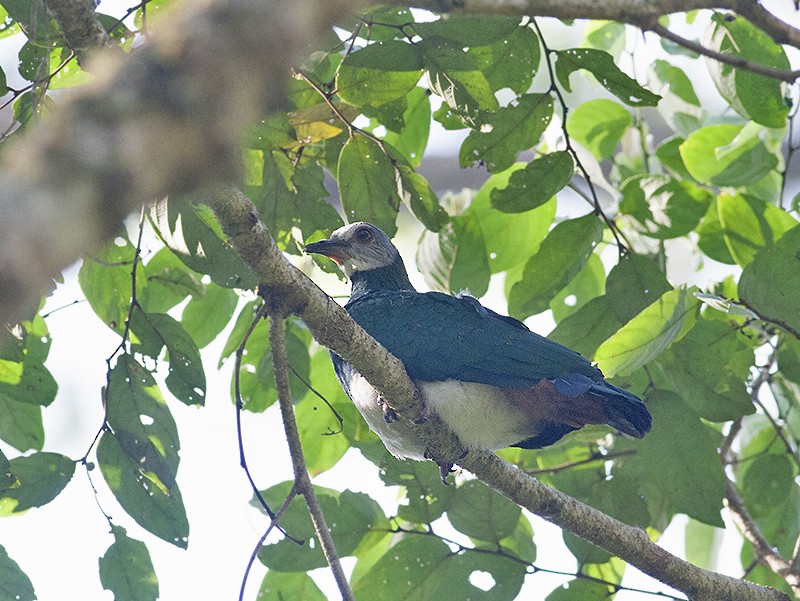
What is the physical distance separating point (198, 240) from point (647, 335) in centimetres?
143

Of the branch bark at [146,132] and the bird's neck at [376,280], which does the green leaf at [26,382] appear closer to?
the bird's neck at [376,280]

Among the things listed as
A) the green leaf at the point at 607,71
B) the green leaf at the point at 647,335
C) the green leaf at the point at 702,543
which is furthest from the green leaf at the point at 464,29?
the green leaf at the point at 702,543

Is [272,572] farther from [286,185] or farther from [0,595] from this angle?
[286,185]

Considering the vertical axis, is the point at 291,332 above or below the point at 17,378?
above

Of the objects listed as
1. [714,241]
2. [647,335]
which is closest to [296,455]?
[647,335]

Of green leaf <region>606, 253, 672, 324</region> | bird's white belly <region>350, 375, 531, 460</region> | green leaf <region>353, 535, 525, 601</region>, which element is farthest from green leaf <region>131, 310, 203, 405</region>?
green leaf <region>606, 253, 672, 324</region>

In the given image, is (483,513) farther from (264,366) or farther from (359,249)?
(359,249)

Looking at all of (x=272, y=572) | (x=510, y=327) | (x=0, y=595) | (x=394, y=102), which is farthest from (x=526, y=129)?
(x=0, y=595)

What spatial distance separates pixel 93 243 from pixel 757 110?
3.23 m

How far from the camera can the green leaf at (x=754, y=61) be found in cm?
354

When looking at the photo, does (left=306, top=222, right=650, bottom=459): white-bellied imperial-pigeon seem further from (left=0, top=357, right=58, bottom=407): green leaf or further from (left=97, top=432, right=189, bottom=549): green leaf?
(left=0, top=357, right=58, bottom=407): green leaf

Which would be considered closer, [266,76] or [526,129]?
[266,76]

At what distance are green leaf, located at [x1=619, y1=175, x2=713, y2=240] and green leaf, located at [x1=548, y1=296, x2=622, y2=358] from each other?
0.40 metres

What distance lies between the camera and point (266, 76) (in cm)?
82
